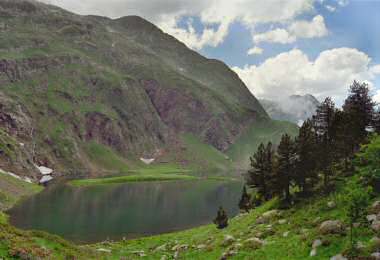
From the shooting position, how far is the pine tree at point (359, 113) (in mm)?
49156

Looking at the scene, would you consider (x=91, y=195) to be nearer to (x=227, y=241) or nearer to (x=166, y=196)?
(x=166, y=196)

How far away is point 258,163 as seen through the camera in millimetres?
70688

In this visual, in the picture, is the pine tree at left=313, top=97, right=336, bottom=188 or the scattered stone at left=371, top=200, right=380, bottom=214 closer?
the scattered stone at left=371, top=200, right=380, bottom=214

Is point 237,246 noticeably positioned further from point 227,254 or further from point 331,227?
point 331,227

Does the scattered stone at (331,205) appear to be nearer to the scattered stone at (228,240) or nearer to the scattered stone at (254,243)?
the scattered stone at (254,243)

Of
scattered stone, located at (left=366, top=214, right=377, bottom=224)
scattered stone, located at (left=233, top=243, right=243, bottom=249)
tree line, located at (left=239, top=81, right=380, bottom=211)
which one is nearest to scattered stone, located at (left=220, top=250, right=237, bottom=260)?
scattered stone, located at (left=233, top=243, right=243, bottom=249)

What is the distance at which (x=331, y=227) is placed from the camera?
28.9m

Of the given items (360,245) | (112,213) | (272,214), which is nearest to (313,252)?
(360,245)

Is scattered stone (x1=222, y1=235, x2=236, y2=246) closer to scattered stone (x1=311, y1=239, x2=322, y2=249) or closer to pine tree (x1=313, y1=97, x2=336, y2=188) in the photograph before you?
scattered stone (x1=311, y1=239, x2=322, y2=249)

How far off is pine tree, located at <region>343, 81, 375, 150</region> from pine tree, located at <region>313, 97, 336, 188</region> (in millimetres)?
2609

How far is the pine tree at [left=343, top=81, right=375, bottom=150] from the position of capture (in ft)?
161

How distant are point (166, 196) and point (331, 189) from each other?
11989 cm

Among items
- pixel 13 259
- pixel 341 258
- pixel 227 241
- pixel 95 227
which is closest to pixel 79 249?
pixel 13 259

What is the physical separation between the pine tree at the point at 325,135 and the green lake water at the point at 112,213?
154 feet
